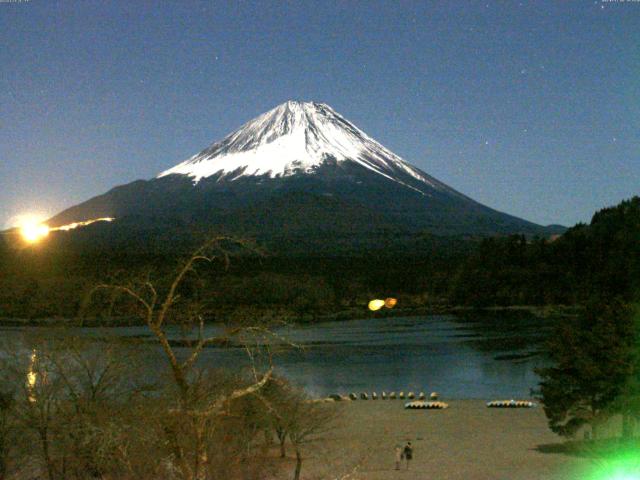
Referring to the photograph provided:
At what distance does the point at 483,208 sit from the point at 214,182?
5357 centimetres

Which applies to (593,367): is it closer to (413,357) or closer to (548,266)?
(413,357)

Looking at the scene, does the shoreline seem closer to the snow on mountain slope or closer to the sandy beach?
the sandy beach

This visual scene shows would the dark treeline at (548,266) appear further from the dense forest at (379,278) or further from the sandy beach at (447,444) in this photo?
the sandy beach at (447,444)

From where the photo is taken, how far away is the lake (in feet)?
114

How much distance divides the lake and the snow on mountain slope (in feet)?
330

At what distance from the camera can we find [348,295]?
84062 mm

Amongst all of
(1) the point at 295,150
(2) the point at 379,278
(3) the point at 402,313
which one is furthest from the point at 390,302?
(1) the point at 295,150

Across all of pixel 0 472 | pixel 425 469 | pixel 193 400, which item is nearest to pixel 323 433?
pixel 425 469

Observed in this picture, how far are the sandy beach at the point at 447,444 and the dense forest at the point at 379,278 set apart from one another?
1771 inches

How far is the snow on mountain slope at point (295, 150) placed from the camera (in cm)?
16612

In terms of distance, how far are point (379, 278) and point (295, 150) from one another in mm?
86360

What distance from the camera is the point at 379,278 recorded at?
8944 centimetres

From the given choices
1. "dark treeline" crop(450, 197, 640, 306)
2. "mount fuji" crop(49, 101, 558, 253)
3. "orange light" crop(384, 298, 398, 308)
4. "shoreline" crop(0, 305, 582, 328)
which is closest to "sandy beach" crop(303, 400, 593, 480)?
"shoreline" crop(0, 305, 582, 328)

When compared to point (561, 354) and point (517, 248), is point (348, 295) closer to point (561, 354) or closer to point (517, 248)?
point (517, 248)
